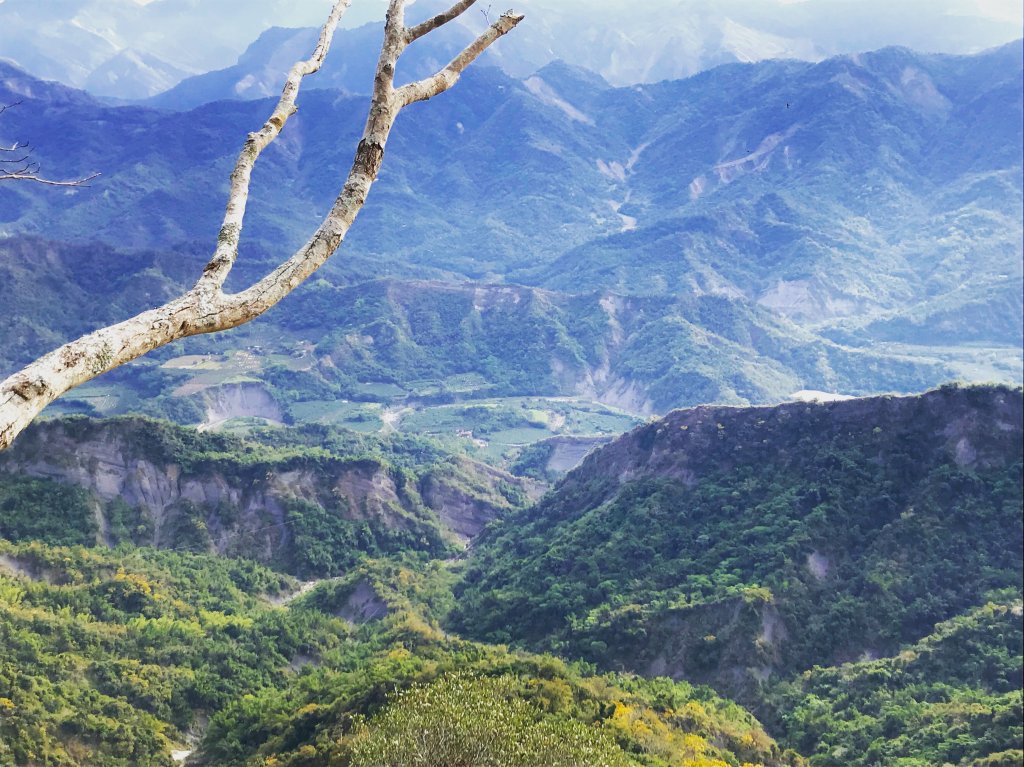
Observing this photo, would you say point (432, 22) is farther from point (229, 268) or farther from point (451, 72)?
point (229, 268)

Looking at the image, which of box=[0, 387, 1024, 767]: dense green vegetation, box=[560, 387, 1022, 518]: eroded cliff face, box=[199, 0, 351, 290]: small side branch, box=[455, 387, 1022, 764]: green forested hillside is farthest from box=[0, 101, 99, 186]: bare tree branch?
box=[560, 387, 1022, 518]: eroded cliff face

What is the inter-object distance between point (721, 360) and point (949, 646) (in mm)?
127405

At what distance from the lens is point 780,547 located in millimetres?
63812

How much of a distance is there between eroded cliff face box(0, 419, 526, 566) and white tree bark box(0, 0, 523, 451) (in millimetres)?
69283

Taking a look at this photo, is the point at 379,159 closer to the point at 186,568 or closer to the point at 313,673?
the point at 313,673

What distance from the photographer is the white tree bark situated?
8242 mm

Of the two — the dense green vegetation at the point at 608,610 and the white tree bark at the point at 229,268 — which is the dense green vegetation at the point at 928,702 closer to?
the dense green vegetation at the point at 608,610

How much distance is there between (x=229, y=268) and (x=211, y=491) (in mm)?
74902

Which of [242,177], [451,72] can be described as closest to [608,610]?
[451,72]

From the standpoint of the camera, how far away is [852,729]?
49000 mm

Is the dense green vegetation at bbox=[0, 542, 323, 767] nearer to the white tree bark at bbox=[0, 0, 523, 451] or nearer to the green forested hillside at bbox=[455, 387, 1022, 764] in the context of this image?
the green forested hillside at bbox=[455, 387, 1022, 764]

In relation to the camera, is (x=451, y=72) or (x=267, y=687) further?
(x=267, y=687)

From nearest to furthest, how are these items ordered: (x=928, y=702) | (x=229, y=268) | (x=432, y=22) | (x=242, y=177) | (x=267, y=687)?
1. (x=229, y=268)
2. (x=242, y=177)
3. (x=432, y=22)
4. (x=928, y=702)
5. (x=267, y=687)

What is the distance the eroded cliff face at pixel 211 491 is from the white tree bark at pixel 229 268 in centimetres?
6928
